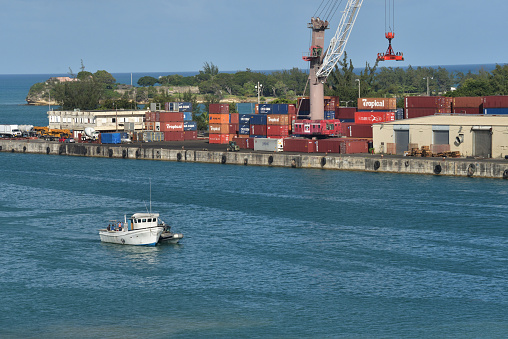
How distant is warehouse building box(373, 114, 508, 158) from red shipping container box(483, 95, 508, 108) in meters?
3.64

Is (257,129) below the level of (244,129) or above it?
below

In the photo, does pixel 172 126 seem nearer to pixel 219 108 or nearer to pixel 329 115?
pixel 219 108

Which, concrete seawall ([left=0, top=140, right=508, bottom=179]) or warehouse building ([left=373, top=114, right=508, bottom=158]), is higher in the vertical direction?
warehouse building ([left=373, top=114, right=508, bottom=158])

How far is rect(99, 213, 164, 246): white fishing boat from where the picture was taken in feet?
241

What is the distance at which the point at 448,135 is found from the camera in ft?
368

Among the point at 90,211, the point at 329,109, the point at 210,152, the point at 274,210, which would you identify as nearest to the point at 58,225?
the point at 90,211

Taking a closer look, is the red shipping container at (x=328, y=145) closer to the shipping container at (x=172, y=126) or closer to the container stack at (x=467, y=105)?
the container stack at (x=467, y=105)

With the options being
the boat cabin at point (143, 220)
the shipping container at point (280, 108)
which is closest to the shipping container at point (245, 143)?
the shipping container at point (280, 108)

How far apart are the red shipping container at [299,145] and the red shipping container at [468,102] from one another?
80.4ft

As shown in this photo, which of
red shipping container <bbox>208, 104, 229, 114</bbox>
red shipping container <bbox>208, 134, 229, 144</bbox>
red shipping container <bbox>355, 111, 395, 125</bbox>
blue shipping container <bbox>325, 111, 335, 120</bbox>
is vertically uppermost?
red shipping container <bbox>208, 104, 229, 114</bbox>

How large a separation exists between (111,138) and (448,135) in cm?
7156

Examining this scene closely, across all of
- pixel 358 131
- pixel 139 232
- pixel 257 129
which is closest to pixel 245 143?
pixel 257 129

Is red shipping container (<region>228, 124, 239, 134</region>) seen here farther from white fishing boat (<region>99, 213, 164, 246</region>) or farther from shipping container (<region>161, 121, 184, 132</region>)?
white fishing boat (<region>99, 213, 164, 246</region>)

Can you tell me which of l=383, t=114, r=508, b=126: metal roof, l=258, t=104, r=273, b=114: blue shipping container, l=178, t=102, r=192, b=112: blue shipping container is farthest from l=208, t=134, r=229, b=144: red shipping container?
l=383, t=114, r=508, b=126: metal roof
